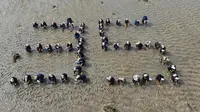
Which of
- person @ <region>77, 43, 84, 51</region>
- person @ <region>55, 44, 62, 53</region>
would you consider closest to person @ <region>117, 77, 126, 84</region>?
person @ <region>77, 43, 84, 51</region>

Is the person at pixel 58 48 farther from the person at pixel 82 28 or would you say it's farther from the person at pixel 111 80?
the person at pixel 111 80

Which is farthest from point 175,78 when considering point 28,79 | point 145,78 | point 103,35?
point 28,79

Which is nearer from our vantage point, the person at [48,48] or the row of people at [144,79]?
the row of people at [144,79]

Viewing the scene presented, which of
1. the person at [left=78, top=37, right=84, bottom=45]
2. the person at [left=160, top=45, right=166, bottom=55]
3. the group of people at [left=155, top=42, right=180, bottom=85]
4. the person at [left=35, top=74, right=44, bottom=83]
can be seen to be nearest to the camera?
the group of people at [left=155, top=42, right=180, bottom=85]

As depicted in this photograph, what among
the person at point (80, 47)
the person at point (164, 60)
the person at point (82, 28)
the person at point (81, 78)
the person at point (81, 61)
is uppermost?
the person at point (82, 28)

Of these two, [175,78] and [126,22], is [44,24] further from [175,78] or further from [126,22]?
[175,78]

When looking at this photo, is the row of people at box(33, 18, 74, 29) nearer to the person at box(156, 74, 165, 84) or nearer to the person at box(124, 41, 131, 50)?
the person at box(124, 41, 131, 50)

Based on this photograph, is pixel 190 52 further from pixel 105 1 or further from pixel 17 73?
pixel 17 73

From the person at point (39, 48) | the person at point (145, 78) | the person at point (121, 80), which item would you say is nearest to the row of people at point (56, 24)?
the person at point (39, 48)
